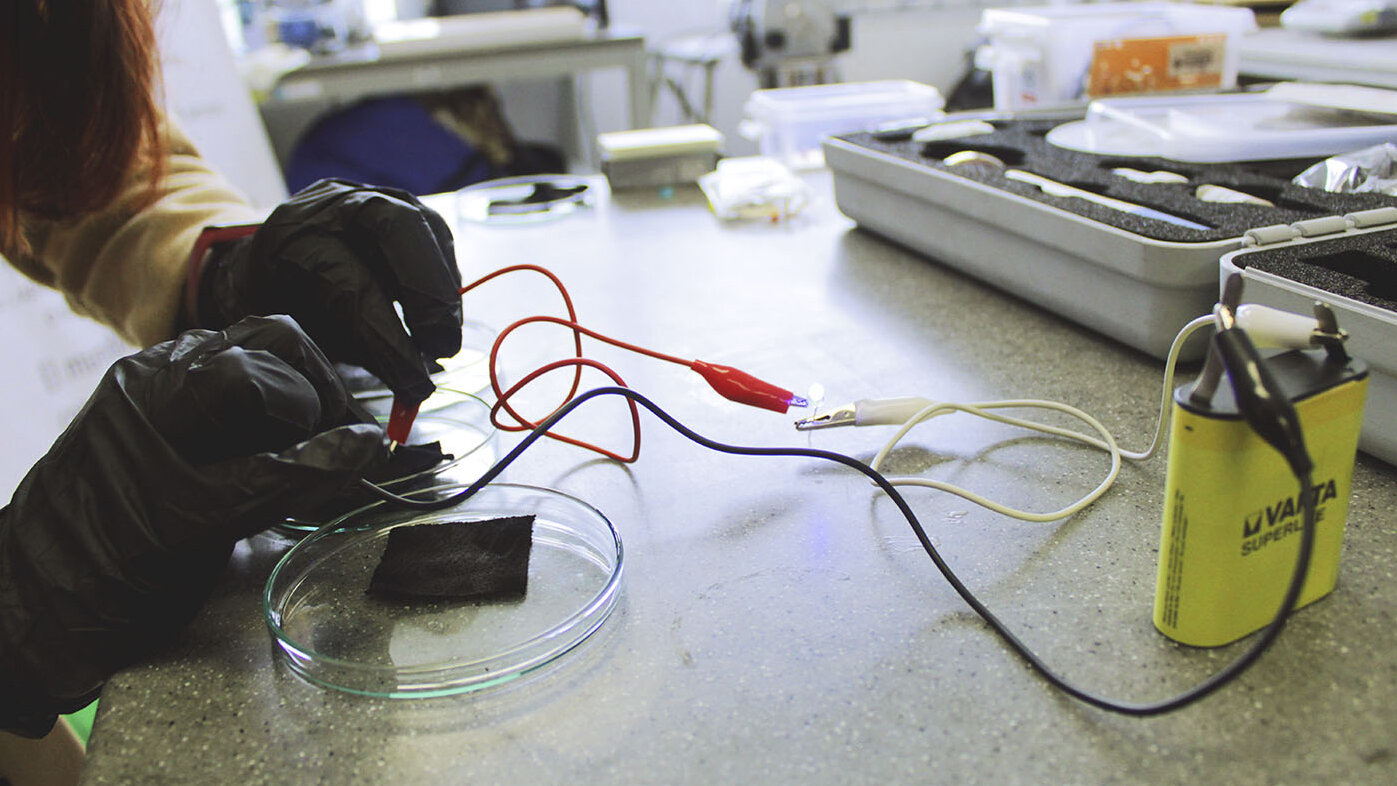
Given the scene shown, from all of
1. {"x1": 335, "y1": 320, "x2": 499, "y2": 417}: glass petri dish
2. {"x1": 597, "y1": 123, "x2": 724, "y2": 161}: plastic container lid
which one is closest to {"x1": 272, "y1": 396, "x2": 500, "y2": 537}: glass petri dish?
{"x1": 335, "y1": 320, "x2": 499, "y2": 417}: glass petri dish

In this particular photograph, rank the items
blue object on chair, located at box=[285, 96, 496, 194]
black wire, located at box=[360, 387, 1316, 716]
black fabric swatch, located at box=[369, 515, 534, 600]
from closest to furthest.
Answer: black wire, located at box=[360, 387, 1316, 716]
black fabric swatch, located at box=[369, 515, 534, 600]
blue object on chair, located at box=[285, 96, 496, 194]

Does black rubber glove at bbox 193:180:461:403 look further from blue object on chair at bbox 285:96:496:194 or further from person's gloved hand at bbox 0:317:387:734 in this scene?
blue object on chair at bbox 285:96:496:194

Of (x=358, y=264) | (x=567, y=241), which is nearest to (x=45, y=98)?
(x=358, y=264)

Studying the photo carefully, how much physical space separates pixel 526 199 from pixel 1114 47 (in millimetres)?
765

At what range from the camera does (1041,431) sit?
1.83 ft

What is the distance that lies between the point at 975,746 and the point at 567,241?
823mm

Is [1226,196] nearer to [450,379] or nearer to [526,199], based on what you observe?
[450,379]

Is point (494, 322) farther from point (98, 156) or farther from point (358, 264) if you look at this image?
point (98, 156)

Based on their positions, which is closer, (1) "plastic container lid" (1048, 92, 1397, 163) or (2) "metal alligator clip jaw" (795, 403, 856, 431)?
(2) "metal alligator clip jaw" (795, 403, 856, 431)

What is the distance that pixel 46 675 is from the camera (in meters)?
0.39

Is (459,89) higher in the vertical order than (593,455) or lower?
higher

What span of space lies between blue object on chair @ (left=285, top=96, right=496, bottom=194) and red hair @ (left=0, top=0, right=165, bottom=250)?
1869mm

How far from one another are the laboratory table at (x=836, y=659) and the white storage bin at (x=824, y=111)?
77 cm

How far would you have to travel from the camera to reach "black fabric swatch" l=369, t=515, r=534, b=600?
0.43 metres
